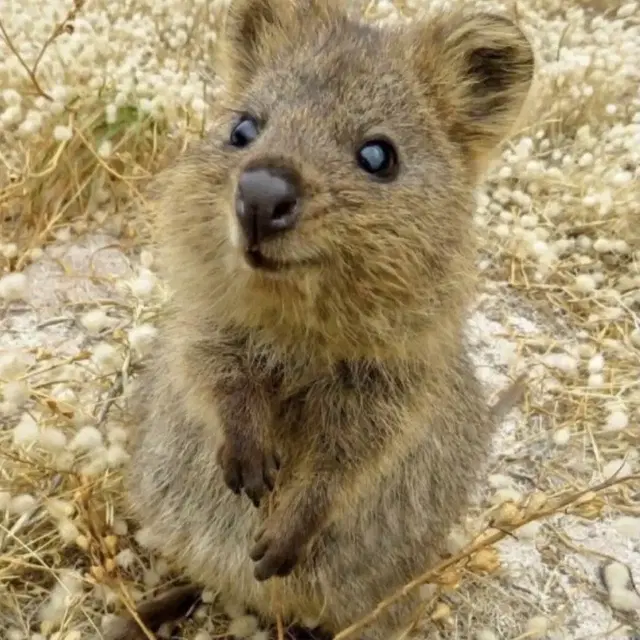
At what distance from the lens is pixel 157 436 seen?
8.75ft

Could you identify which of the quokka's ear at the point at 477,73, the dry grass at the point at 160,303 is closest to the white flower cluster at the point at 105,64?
the dry grass at the point at 160,303

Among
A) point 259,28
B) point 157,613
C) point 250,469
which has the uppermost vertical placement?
point 259,28

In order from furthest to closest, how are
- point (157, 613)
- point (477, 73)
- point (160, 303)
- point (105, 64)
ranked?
point (105, 64) → point (160, 303) → point (157, 613) → point (477, 73)

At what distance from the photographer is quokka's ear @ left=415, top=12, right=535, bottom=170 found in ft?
7.72

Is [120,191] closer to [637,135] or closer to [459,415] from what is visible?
[459,415]

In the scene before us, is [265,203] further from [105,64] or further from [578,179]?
[578,179]

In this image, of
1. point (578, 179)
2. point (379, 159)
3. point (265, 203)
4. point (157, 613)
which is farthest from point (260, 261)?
point (578, 179)

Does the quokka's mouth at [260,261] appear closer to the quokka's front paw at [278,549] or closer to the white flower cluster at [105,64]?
the quokka's front paw at [278,549]

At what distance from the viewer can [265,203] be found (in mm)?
1814

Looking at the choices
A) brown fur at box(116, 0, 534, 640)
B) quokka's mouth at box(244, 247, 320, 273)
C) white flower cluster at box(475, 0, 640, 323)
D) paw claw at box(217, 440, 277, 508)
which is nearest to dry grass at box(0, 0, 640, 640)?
white flower cluster at box(475, 0, 640, 323)

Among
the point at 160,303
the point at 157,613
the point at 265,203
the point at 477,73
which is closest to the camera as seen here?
the point at 265,203

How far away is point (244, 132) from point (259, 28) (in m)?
0.43

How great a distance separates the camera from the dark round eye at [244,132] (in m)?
2.19

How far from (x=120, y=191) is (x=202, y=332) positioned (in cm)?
170
